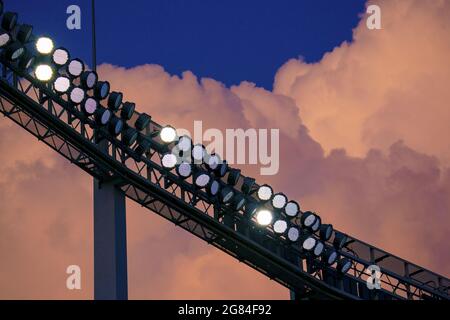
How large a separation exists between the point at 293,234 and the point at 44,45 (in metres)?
8.79

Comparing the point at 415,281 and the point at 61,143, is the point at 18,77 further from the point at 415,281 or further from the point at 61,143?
the point at 415,281

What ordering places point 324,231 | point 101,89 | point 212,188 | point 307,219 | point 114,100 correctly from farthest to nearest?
point 324,231 → point 307,219 → point 212,188 → point 114,100 → point 101,89

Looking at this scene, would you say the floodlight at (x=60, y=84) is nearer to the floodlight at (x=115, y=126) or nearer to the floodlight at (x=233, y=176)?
the floodlight at (x=115, y=126)

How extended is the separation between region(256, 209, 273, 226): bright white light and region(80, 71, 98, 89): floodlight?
6082 mm

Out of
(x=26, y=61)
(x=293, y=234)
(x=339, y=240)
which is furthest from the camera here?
(x=339, y=240)

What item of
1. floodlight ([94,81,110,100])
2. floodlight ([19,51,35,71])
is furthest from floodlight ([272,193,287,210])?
floodlight ([19,51,35,71])

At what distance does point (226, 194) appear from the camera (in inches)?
1198

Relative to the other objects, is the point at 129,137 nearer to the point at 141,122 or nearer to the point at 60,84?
the point at 141,122

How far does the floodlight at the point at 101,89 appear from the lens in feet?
92.9

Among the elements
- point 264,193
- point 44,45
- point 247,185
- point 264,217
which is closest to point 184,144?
point 247,185
